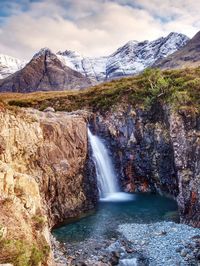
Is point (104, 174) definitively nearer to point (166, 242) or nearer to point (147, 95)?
point (147, 95)

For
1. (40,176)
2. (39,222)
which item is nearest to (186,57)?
(40,176)

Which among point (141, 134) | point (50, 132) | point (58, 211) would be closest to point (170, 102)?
point (141, 134)

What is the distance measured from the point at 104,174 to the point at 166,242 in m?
23.1

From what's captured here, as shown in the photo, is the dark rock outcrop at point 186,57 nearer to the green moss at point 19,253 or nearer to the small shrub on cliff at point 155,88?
the small shrub on cliff at point 155,88

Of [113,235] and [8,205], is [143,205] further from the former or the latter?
[8,205]

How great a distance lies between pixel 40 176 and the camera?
36.1m

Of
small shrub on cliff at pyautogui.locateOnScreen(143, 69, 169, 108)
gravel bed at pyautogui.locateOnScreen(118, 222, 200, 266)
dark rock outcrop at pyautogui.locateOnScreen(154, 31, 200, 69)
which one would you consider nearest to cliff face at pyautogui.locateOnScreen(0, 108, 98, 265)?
gravel bed at pyautogui.locateOnScreen(118, 222, 200, 266)

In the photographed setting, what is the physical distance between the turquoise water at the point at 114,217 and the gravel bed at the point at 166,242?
1996 mm

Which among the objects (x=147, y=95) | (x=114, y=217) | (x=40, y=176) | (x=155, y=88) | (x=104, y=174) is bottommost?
(x=114, y=217)

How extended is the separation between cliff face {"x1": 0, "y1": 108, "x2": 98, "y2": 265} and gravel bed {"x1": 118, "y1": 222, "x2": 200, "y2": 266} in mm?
7769

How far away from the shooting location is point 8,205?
67.5 feet

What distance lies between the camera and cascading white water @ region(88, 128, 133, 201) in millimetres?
49125

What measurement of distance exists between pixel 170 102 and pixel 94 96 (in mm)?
18213

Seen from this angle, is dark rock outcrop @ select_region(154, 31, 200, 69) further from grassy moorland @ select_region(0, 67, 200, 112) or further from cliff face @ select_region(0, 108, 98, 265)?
cliff face @ select_region(0, 108, 98, 265)
